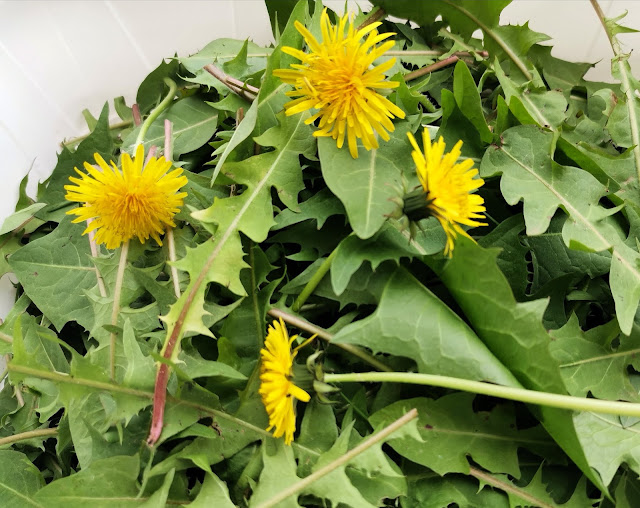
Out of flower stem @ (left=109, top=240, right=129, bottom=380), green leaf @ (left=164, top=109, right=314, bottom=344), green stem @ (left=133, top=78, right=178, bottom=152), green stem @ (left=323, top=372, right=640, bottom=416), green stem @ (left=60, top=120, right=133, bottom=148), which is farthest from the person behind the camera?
green stem @ (left=60, top=120, right=133, bottom=148)

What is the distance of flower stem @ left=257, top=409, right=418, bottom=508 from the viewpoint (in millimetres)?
791

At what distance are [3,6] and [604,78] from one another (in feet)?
4.87

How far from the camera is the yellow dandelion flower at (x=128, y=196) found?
2.96 feet

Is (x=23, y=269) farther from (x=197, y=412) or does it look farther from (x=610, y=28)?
(x=610, y=28)

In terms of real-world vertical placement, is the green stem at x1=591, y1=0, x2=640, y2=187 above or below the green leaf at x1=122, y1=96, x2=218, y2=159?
below

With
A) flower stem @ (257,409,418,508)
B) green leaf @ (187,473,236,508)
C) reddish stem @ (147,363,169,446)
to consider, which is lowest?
flower stem @ (257,409,418,508)

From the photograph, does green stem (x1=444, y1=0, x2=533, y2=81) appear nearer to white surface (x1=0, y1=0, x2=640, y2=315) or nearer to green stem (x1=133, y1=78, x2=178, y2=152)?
white surface (x1=0, y1=0, x2=640, y2=315)

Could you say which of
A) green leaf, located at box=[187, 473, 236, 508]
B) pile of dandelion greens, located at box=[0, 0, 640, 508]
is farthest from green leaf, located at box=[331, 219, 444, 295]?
green leaf, located at box=[187, 473, 236, 508]

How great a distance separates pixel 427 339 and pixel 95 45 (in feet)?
3.64

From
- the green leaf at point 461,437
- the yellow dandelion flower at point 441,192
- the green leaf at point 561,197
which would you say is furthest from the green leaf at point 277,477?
the green leaf at point 561,197

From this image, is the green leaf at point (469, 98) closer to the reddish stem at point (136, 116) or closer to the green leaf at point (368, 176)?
the green leaf at point (368, 176)

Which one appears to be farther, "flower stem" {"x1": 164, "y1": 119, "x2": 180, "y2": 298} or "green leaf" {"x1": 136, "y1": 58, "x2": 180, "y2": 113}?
"green leaf" {"x1": 136, "y1": 58, "x2": 180, "y2": 113}

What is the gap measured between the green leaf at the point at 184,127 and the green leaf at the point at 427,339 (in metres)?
0.56

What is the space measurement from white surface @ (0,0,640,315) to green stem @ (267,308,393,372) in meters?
0.71
